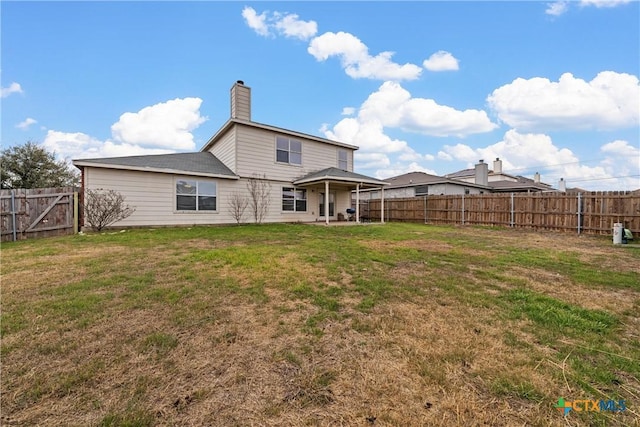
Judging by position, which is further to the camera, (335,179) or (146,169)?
(335,179)

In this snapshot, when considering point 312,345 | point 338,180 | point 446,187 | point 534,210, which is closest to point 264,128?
point 338,180

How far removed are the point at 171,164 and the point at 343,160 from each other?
9.50 meters

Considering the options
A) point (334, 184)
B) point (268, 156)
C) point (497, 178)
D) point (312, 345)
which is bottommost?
point (312, 345)

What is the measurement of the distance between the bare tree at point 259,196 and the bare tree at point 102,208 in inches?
207

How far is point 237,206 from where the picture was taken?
13188 millimetres

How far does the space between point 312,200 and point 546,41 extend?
12253 millimetres

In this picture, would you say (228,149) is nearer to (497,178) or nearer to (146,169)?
(146,169)

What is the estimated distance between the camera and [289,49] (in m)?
13.9

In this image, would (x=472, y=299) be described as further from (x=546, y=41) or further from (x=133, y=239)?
(x=546, y=41)

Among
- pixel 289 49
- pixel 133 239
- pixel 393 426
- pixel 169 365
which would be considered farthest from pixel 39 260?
pixel 289 49

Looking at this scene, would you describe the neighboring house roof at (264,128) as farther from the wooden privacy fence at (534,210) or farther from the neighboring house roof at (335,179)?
the wooden privacy fence at (534,210)

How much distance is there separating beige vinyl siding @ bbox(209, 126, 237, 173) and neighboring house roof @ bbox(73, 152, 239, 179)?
0.86ft

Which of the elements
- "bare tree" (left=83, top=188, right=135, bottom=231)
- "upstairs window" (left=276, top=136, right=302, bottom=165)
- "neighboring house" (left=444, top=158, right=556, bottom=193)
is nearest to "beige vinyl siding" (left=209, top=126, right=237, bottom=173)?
"upstairs window" (left=276, top=136, right=302, bottom=165)

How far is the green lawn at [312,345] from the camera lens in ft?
5.47
